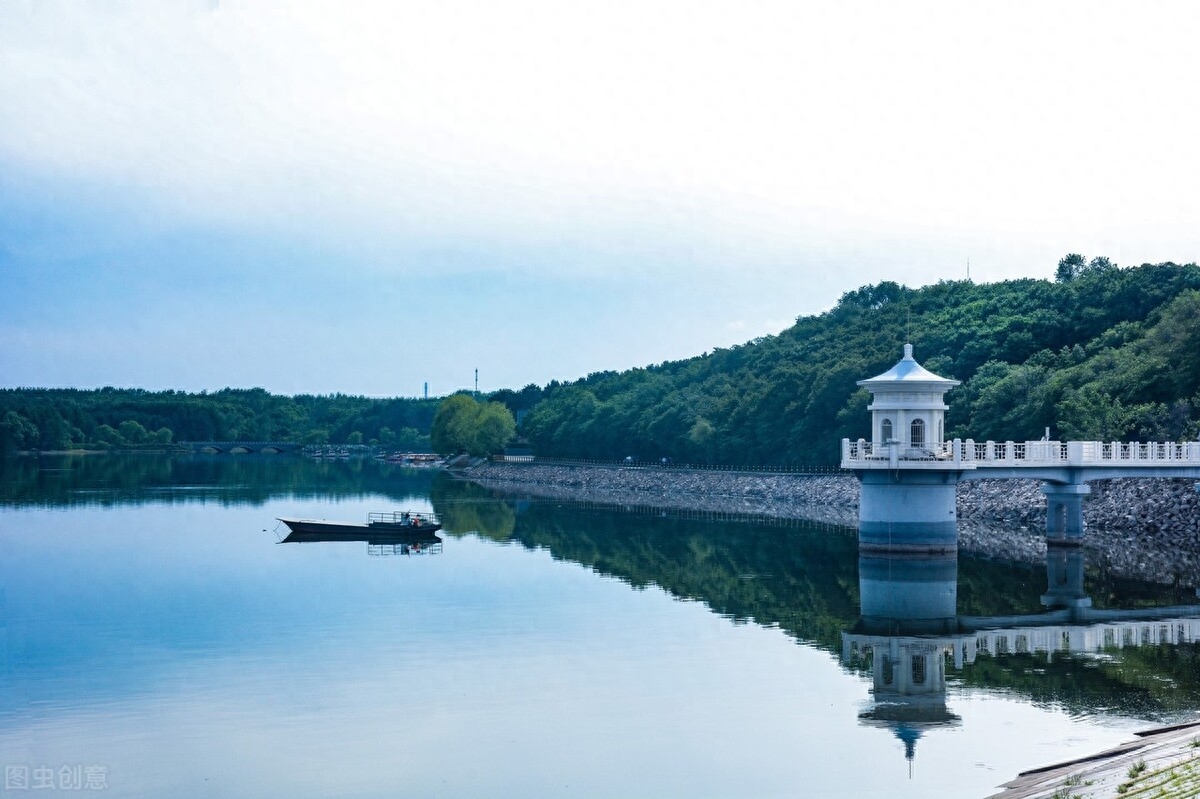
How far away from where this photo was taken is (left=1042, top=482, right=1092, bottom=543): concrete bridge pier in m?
58.8

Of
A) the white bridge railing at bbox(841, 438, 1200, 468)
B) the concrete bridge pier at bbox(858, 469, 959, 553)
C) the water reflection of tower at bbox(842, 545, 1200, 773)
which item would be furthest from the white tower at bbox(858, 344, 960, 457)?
the water reflection of tower at bbox(842, 545, 1200, 773)

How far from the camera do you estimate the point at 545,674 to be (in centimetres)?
3250

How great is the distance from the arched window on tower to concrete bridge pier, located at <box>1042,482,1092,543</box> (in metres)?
10.0

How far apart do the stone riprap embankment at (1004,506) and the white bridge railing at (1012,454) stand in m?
3.51

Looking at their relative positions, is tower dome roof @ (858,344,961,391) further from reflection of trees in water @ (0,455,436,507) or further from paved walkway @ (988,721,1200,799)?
reflection of trees in water @ (0,455,436,507)

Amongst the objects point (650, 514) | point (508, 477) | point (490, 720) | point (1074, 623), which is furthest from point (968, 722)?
point (508, 477)

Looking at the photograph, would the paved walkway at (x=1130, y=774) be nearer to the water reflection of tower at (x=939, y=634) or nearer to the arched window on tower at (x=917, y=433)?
the water reflection of tower at (x=939, y=634)

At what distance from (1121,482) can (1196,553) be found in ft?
39.3

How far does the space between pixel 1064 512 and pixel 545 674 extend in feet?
115

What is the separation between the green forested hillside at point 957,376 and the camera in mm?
75438

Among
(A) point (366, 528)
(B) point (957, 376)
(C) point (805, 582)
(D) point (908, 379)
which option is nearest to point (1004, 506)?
(D) point (908, 379)

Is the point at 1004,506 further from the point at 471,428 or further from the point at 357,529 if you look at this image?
the point at 471,428

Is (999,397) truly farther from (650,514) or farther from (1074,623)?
(1074,623)

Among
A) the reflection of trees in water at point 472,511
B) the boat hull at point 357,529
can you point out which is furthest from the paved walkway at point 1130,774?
the reflection of trees in water at point 472,511
